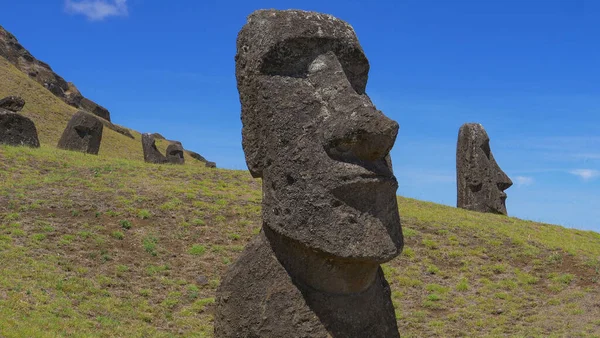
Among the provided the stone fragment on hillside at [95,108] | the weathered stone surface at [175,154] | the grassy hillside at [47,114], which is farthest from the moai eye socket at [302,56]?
the stone fragment on hillside at [95,108]

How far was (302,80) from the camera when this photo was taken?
529 cm

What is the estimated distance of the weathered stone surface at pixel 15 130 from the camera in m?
25.7

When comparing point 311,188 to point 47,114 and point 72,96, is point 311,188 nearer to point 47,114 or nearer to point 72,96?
point 47,114

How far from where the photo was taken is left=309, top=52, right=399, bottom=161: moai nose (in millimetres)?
4926

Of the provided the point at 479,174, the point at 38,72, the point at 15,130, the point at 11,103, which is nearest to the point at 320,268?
the point at 479,174

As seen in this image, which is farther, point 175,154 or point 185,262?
point 175,154

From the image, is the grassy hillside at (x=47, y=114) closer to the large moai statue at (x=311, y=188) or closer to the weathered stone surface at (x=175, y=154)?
the weathered stone surface at (x=175, y=154)

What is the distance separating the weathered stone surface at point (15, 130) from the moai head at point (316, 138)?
22921mm

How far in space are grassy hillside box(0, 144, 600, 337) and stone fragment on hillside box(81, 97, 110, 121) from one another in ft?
165

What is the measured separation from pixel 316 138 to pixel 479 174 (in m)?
19.3

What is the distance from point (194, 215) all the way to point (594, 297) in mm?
9415

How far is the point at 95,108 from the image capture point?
69688 millimetres

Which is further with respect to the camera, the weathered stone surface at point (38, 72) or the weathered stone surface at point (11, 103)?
the weathered stone surface at point (38, 72)

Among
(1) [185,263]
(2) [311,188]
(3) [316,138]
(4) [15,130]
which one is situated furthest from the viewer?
(4) [15,130]
